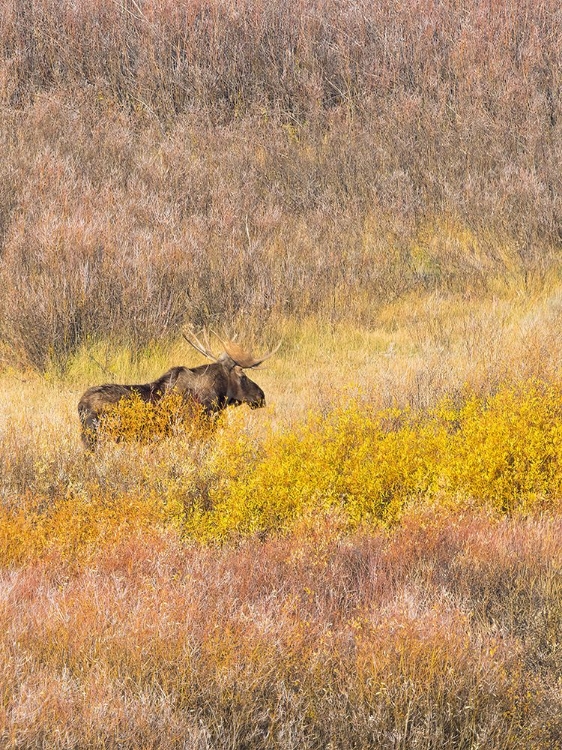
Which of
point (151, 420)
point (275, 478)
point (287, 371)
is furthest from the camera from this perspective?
point (287, 371)

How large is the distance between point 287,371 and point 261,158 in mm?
6395

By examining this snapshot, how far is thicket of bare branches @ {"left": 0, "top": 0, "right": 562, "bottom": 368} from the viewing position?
10914 millimetres

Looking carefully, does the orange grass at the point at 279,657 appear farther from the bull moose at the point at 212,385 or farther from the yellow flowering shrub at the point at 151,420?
the bull moose at the point at 212,385

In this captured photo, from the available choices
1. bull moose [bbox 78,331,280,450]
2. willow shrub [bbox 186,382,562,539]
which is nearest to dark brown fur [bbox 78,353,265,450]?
bull moose [bbox 78,331,280,450]

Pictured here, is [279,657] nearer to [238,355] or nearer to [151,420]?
[151,420]

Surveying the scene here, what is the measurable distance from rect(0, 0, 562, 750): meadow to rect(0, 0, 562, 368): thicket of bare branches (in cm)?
5

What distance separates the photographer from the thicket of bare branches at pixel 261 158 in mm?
10914

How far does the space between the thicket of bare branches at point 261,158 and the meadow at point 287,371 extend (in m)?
0.05

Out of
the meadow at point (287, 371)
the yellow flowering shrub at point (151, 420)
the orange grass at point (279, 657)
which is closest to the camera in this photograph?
the orange grass at point (279, 657)

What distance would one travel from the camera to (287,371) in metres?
9.89

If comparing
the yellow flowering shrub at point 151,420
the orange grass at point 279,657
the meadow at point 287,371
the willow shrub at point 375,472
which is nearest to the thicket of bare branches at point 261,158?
the meadow at point 287,371

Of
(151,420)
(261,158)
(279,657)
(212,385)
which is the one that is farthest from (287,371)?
(279,657)

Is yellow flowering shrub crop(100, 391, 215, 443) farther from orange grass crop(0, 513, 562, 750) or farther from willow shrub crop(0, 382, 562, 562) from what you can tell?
orange grass crop(0, 513, 562, 750)

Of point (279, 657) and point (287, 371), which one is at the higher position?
point (279, 657)
